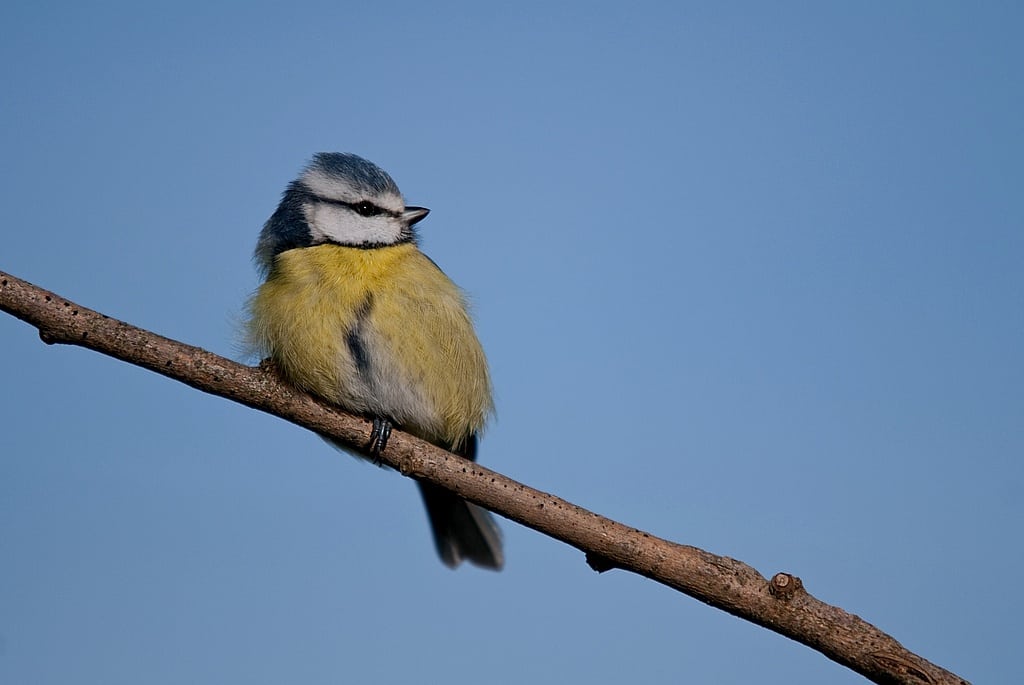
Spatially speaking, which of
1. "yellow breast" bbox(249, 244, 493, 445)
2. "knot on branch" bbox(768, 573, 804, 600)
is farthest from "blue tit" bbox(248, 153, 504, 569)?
"knot on branch" bbox(768, 573, 804, 600)

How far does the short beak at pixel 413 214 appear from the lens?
12.9 feet

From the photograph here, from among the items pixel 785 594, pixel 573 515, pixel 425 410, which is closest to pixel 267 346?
pixel 425 410

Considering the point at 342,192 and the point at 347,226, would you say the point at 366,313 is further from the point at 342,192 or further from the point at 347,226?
the point at 342,192

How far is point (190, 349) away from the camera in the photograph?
10.1 feet

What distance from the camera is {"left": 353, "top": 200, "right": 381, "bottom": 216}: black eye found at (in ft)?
12.7

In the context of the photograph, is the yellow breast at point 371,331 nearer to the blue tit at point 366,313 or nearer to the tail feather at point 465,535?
the blue tit at point 366,313

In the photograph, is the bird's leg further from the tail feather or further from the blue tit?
the tail feather

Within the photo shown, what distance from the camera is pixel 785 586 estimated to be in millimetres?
2842

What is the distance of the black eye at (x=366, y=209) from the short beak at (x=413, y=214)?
0.34 ft

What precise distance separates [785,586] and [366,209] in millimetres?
2072

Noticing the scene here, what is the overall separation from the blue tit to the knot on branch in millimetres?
1129

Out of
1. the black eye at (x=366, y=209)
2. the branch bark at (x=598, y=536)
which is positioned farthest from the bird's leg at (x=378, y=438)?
the black eye at (x=366, y=209)

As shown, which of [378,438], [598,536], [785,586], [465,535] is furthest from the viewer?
[465,535]

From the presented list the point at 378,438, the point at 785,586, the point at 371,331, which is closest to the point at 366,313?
the point at 371,331
